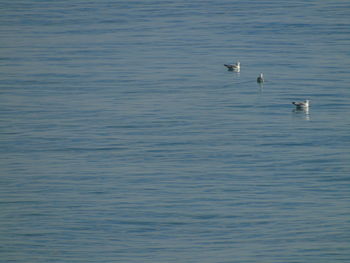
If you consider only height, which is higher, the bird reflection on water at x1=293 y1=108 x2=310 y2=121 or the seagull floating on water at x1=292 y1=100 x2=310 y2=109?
the seagull floating on water at x1=292 y1=100 x2=310 y2=109

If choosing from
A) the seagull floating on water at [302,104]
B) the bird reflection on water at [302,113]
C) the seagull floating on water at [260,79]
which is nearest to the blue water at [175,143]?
the bird reflection on water at [302,113]

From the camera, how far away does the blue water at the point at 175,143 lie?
27922 mm

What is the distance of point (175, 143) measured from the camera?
123 ft

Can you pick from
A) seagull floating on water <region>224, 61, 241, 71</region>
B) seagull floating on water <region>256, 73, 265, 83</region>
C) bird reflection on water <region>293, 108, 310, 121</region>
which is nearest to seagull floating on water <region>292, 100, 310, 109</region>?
bird reflection on water <region>293, 108, 310, 121</region>

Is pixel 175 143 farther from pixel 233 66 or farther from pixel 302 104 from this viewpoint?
pixel 233 66

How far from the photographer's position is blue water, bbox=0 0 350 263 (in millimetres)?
27922

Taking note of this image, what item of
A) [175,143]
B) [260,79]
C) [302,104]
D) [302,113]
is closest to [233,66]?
[260,79]

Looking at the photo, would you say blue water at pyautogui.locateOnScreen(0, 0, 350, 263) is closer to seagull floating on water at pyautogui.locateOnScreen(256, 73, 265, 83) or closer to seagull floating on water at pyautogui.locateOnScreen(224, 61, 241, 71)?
seagull floating on water at pyautogui.locateOnScreen(224, 61, 241, 71)

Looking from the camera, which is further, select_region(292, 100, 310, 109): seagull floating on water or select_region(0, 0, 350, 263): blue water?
select_region(292, 100, 310, 109): seagull floating on water

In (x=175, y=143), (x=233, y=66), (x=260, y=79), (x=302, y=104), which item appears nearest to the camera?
(x=175, y=143)

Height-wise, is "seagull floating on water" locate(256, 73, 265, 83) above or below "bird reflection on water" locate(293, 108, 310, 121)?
above

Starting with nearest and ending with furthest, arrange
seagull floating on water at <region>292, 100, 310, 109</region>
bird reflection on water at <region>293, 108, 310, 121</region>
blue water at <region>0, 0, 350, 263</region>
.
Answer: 1. blue water at <region>0, 0, 350, 263</region>
2. bird reflection on water at <region>293, 108, 310, 121</region>
3. seagull floating on water at <region>292, 100, 310, 109</region>

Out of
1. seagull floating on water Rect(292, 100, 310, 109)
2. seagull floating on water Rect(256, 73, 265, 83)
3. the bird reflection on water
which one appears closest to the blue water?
the bird reflection on water

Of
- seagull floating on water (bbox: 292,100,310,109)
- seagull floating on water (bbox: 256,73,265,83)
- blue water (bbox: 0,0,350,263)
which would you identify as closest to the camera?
blue water (bbox: 0,0,350,263)
